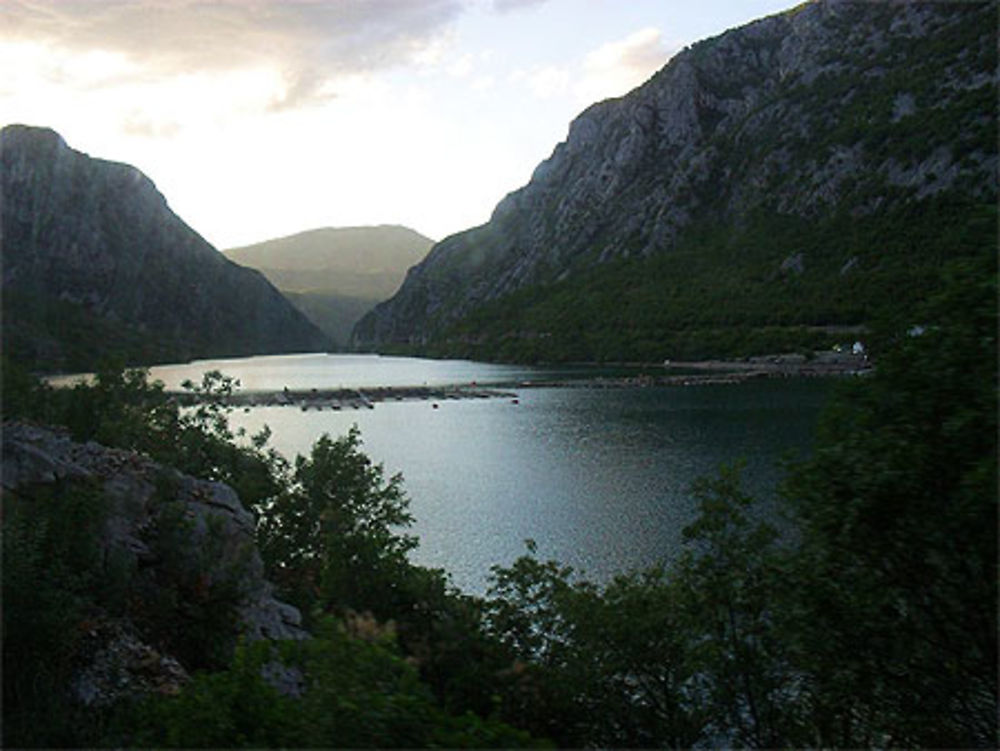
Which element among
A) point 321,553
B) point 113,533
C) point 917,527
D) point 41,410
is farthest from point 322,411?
point 917,527

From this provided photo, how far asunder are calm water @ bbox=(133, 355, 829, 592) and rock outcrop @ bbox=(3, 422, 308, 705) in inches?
637

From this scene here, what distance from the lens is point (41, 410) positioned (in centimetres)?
4716

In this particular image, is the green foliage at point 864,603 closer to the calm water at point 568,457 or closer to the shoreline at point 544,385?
the calm water at point 568,457

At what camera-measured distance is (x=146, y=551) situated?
90.8 feet

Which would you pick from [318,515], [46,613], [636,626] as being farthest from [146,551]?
[636,626]

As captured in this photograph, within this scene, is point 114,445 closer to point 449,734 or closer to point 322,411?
point 449,734

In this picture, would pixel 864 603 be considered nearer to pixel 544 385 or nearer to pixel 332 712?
pixel 332 712

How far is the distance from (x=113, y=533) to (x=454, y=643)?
1357 cm

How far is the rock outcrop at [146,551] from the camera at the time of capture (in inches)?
810

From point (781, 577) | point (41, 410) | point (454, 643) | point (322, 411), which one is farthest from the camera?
point (322, 411)

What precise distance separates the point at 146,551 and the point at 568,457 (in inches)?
2444

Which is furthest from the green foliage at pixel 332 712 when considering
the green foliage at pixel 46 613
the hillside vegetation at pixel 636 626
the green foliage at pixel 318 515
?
the green foliage at pixel 318 515

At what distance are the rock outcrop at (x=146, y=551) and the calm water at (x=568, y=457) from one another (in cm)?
1617

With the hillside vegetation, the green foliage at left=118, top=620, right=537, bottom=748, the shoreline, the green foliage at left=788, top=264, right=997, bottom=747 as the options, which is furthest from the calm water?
the green foliage at left=118, top=620, right=537, bottom=748
